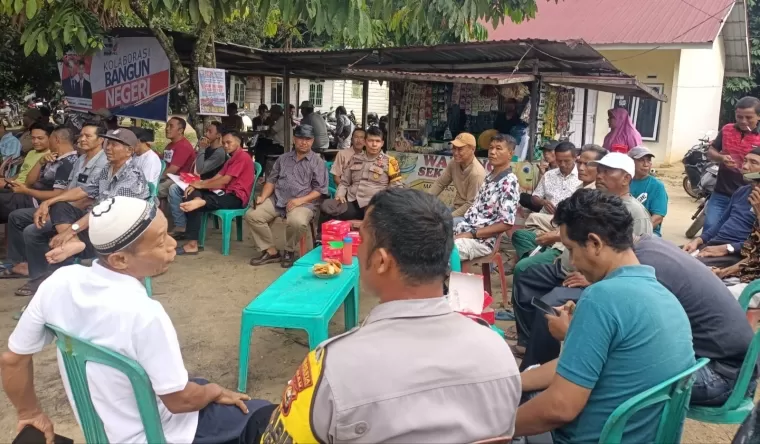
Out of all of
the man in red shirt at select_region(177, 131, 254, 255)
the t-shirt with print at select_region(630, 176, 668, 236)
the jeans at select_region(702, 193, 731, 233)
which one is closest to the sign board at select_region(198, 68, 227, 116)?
the man in red shirt at select_region(177, 131, 254, 255)

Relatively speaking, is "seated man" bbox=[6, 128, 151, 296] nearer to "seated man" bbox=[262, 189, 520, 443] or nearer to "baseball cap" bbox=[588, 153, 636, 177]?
"baseball cap" bbox=[588, 153, 636, 177]

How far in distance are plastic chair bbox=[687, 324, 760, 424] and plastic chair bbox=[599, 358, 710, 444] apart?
0.50 m

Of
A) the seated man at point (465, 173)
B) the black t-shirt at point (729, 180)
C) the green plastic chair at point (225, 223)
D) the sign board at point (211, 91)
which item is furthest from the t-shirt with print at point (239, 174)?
the black t-shirt at point (729, 180)

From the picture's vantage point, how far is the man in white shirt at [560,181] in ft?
17.5

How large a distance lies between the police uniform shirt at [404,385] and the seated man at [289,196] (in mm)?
4549

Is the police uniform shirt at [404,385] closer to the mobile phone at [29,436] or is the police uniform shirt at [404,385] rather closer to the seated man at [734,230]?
the mobile phone at [29,436]

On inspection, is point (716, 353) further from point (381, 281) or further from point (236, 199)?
point (236, 199)

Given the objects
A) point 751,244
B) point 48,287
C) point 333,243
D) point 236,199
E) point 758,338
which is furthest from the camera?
point 236,199

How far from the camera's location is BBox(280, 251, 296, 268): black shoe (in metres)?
5.83

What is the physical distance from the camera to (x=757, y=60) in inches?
695

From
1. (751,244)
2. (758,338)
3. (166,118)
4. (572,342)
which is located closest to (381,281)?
(572,342)

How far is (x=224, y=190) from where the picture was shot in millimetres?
6211

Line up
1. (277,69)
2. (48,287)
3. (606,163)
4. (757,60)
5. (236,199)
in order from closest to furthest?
(48,287)
(606,163)
(236,199)
(277,69)
(757,60)

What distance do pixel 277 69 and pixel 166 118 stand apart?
3500mm
